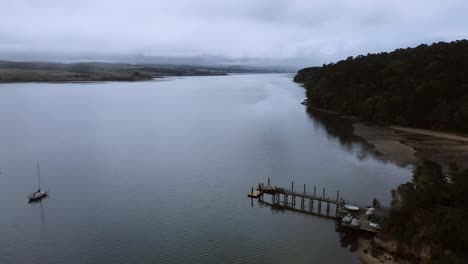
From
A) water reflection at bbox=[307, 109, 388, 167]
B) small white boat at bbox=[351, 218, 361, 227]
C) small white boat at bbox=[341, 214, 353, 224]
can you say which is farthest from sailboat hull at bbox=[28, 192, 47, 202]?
water reflection at bbox=[307, 109, 388, 167]

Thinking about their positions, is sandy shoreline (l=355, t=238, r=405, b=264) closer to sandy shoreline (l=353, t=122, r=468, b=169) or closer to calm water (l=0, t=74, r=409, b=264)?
calm water (l=0, t=74, r=409, b=264)

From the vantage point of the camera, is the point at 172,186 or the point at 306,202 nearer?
the point at 306,202

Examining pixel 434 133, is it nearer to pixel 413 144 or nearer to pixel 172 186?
pixel 413 144

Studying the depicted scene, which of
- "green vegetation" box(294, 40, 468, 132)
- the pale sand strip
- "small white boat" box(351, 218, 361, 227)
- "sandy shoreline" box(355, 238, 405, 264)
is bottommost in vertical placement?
"sandy shoreline" box(355, 238, 405, 264)

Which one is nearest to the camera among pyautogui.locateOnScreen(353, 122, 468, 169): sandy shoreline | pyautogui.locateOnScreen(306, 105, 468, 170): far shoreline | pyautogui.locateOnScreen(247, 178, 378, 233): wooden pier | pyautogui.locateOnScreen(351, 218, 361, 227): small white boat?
pyautogui.locateOnScreen(351, 218, 361, 227): small white boat

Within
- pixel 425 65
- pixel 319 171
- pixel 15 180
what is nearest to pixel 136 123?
pixel 15 180

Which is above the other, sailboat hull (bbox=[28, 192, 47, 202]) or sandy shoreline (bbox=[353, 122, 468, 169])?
sandy shoreline (bbox=[353, 122, 468, 169])

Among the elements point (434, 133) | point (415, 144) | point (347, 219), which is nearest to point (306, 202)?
point (347, 219)

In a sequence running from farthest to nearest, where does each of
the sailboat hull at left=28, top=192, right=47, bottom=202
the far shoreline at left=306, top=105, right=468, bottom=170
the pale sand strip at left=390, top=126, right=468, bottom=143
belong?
the pale sand strip at left=390, top=126, right=468, bottom=143
the far shoreline at left=306, top=105, right=468, bottom=170
the sailboat hull at left=28, top=192, right=47, bottom=202
